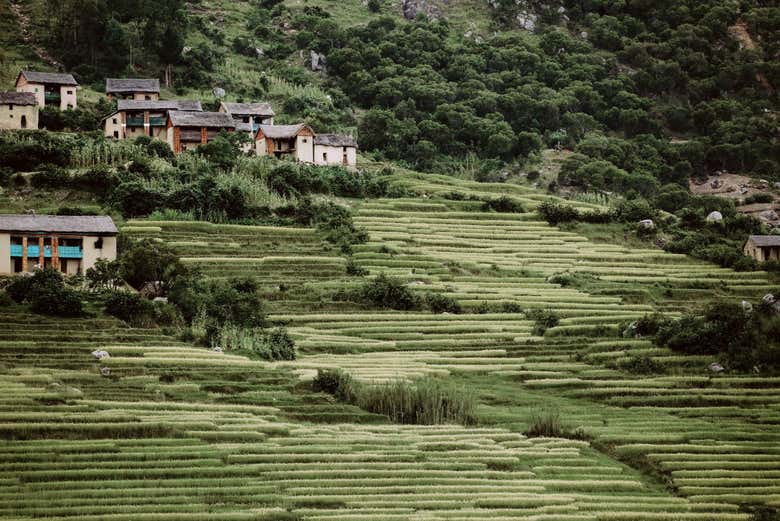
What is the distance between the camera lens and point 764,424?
74250mm

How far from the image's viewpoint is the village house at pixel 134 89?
134250 mm

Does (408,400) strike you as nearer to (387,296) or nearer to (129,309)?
(129,309)

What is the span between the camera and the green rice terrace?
57375mm

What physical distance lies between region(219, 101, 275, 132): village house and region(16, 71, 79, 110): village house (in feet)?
55.0

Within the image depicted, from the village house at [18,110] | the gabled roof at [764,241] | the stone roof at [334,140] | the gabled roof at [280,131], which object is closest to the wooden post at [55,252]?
the village house at [18,110]

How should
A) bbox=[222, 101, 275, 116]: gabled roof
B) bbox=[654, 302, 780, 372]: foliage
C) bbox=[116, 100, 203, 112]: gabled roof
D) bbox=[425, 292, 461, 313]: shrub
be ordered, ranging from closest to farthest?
bbox=[654, 302, 780, 372]: foliage, bbox=[425, 292, 461, 313]: shrub, bbox=[116, 100, 203, 112]: gabled roof, bbox=[222, 101, 275, 116]: gabled roof

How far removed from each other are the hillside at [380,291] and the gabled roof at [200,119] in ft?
3.34

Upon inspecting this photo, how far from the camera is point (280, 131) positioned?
13075cm

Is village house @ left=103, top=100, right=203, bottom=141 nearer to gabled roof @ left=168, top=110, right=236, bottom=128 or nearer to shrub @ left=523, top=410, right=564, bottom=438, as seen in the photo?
gabled roof @ left=168, top=110, right=236, bottom=128

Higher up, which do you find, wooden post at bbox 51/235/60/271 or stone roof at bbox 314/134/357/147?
stone roof at bbox 314/134/357/147

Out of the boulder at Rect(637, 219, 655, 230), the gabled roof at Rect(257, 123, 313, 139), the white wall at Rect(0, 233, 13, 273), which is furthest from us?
the gabled roof at Rect(257, 123, 313, 139)

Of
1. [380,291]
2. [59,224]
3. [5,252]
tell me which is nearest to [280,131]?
[380,291]

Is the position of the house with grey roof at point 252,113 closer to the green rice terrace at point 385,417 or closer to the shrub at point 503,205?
the shrub at point 503,205

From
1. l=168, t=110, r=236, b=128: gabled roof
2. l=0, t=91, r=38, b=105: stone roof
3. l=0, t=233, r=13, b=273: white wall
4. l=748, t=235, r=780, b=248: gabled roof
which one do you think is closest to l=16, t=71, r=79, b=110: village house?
l=0, t=91, r=38, b=105: stone roof
